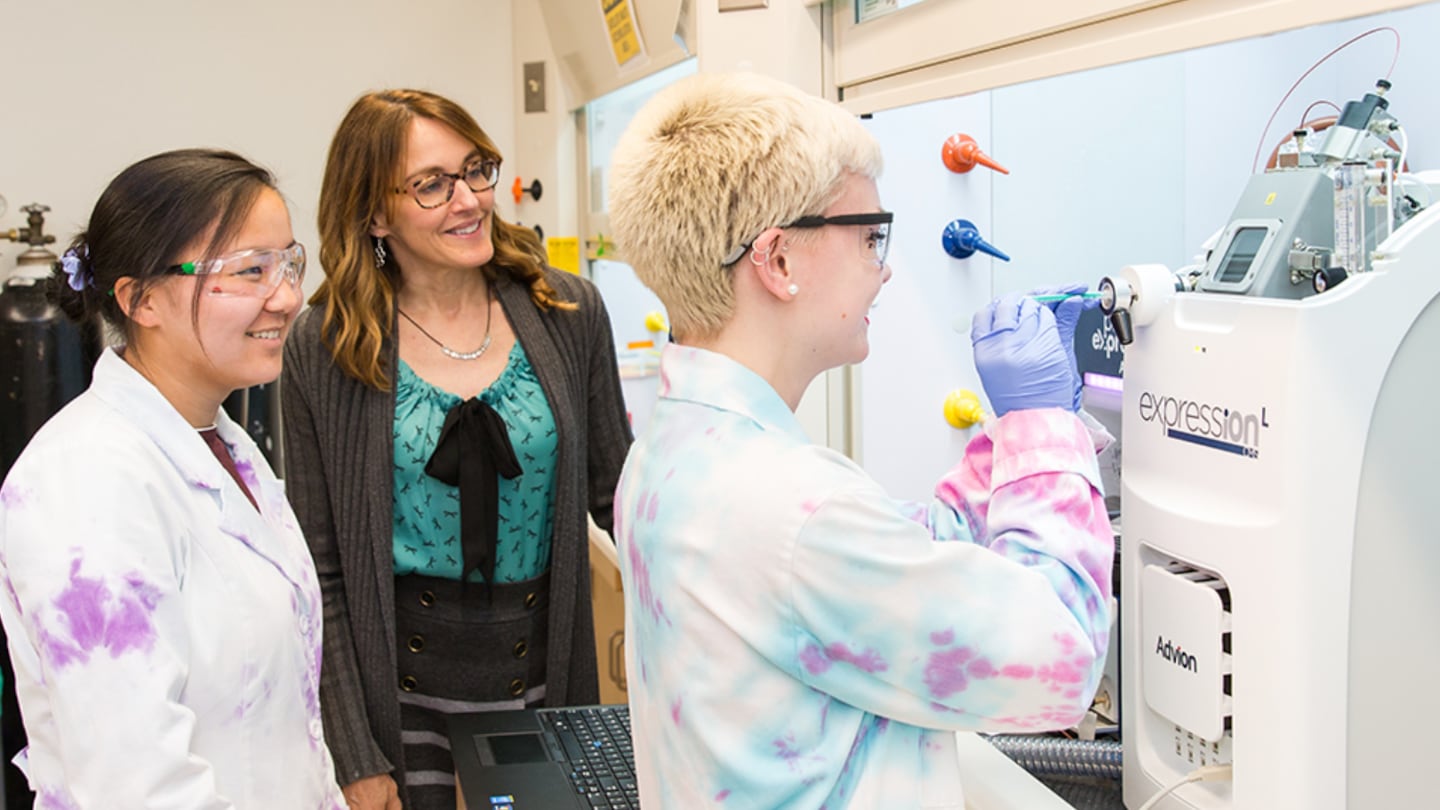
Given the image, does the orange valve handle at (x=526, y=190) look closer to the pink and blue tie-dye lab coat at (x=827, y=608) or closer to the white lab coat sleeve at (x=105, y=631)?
the white lab coat sleeve at (x=105, y=631)

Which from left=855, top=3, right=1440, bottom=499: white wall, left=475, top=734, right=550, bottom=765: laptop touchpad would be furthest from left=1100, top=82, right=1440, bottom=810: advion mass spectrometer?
left=855, top=3, right=1440, bottom=499: white wall

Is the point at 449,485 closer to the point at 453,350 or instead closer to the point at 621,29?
the point at 453,350

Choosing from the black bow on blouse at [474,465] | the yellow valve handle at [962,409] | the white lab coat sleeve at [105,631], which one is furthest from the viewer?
the yellow valve handle at [962,409]

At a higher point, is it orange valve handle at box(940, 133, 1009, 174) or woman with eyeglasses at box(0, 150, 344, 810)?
orange valve handle at box(940, 133, 1009, 174)

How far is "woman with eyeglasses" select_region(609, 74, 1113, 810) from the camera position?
83 centimetres

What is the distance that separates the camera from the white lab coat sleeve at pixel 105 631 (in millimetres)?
1063

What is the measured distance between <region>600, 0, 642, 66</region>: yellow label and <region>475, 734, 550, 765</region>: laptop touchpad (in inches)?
60.5

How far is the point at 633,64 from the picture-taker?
2.56m

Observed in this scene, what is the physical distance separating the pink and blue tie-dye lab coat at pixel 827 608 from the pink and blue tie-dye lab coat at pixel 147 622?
474mm

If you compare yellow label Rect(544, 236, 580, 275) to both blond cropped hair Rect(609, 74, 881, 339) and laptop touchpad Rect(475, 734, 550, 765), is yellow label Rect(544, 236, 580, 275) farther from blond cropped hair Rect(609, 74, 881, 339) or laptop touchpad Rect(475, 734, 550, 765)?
blond cropped hair Rect(609, 74, 881, 339)

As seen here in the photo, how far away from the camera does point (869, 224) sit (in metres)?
0.96

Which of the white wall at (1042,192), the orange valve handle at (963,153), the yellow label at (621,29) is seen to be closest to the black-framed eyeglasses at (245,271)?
the white wall at (1042,192)

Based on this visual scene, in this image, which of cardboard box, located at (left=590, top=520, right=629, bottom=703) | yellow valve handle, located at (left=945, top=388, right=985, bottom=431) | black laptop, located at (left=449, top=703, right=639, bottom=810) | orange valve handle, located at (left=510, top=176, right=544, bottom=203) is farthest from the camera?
orange valve handle, located at (left=510, top=176, right=544, bottom=203)

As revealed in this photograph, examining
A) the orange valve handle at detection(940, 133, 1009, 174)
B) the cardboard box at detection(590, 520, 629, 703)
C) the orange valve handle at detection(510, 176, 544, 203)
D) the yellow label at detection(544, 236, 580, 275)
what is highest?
the orange valve handle at detection(510, 176, 544, 203)
